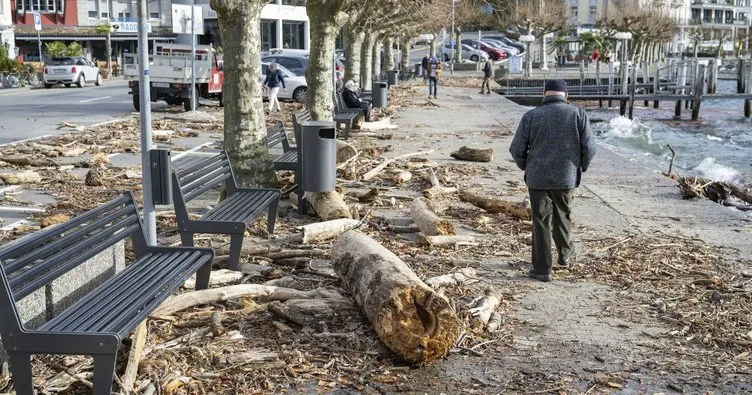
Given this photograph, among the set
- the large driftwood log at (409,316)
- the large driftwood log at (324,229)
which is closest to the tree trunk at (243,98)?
the large driftwood log at (324,229)

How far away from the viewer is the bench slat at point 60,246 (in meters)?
4.64

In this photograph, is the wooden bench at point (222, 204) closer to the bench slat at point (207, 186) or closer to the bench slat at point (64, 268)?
the bench slat at point (207, 186)

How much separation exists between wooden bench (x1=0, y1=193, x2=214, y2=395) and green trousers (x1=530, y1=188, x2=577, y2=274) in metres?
2.79

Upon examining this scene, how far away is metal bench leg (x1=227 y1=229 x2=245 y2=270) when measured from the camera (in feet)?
24.8

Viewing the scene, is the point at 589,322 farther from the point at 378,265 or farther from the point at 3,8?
the point at 3,8

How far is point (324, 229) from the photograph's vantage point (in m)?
8.98

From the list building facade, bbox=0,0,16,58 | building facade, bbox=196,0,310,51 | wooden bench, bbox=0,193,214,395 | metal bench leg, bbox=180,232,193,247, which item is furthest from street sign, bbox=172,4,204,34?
building facade, bbox=196,0,310,51

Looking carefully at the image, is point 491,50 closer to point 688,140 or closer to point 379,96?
point 688,140

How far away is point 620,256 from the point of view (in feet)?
28.5

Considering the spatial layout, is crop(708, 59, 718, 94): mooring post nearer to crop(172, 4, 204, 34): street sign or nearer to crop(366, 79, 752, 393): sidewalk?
crop(172, 4, 204, 34): street sign

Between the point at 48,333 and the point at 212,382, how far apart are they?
1005 mm

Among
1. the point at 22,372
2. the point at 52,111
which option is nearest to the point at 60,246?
the point at 22,372

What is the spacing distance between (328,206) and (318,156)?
527 millimetres

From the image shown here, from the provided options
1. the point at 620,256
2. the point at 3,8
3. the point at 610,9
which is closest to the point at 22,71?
the point at 3,8
